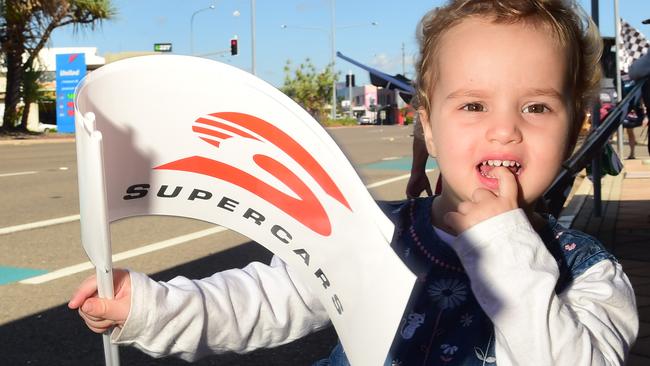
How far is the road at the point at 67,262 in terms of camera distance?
3.08m

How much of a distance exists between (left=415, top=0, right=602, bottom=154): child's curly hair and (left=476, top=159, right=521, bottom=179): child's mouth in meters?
0.24

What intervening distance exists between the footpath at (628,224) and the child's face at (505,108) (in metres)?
1.81

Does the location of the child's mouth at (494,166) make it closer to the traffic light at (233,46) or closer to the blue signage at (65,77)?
the blue signage at (65,77)

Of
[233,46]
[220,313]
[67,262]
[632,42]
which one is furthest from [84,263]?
[233,46]

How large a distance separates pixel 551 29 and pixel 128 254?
409 cm

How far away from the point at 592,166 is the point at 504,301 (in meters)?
4.95

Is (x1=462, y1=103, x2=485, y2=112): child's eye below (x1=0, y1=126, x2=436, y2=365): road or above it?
above

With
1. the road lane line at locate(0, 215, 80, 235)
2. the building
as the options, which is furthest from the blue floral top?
the building

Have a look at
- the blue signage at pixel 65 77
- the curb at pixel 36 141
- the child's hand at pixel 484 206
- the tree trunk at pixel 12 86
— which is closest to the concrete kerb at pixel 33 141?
the curb at pixel 36 141

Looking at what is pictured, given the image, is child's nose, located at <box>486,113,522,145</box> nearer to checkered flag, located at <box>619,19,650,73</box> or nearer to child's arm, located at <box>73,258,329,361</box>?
child's arm, located at <box>73,258,329,361</box>

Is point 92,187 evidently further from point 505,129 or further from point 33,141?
point 33,141

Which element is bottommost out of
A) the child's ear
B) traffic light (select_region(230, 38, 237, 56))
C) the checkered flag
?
the child's ear

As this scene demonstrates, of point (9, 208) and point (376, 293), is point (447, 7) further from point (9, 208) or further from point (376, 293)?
point (9, 208)

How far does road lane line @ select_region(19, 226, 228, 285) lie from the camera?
4328mm
